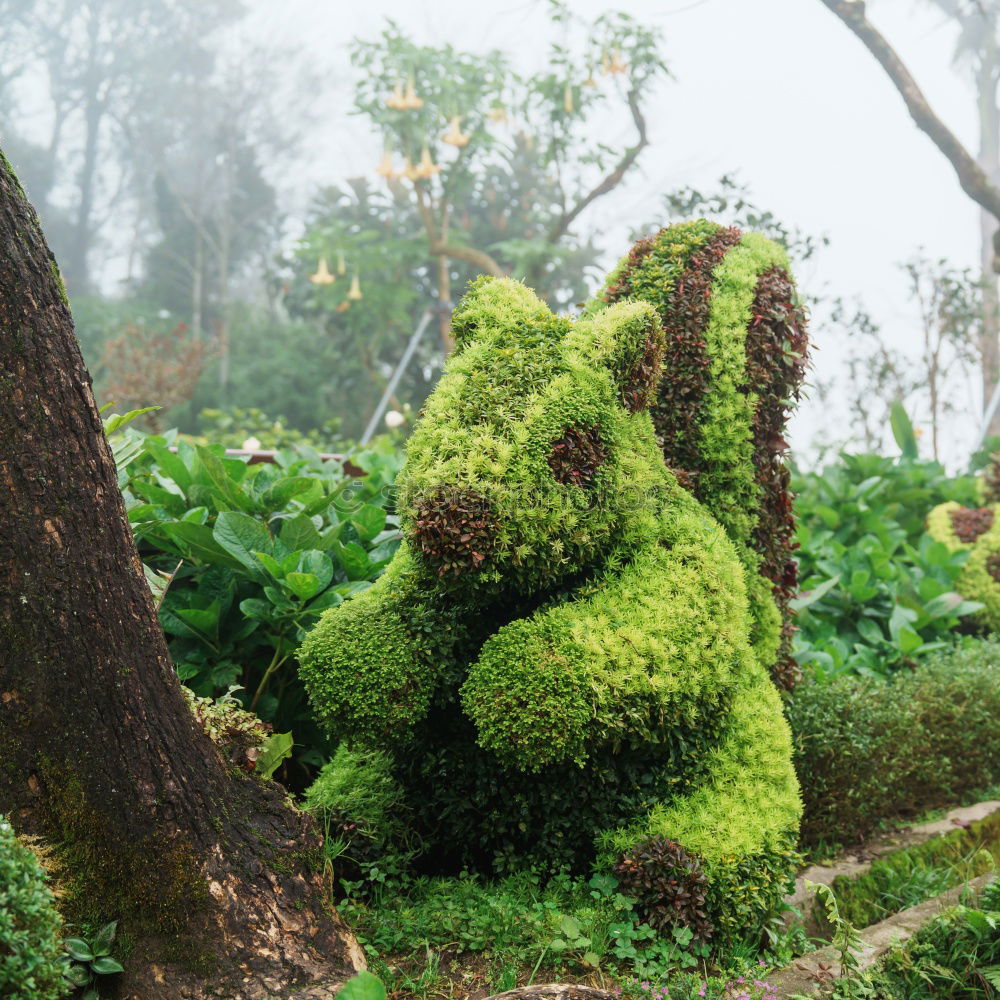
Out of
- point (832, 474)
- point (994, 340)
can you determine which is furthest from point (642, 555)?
point (994, 340)

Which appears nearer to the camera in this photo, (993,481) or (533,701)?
(533,701)

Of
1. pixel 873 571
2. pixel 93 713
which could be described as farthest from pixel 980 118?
pixel 93 713

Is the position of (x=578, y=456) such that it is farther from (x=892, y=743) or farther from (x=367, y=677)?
(x=892, y=743)

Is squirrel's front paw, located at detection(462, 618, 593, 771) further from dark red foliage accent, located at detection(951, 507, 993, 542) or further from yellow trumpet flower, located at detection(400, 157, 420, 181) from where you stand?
yellow trumpet flower, located at detection(400, 157, 420, 181)

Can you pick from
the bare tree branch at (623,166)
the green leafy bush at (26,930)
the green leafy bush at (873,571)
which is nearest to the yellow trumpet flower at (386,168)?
the bare tree branch at (623,166)

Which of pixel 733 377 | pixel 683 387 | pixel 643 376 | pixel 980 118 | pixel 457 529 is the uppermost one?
pixel 980 118

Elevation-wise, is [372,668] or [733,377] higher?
[733,377]

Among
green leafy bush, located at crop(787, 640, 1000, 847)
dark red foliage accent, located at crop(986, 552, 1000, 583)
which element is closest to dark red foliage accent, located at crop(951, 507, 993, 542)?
dark red foliage accent, located at crop(986, 552, 1000, 583)

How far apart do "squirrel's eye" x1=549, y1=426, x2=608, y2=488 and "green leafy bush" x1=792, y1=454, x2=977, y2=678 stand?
222 cm

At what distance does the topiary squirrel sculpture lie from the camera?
2.36m

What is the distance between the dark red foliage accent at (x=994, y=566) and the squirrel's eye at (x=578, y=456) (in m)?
4.73

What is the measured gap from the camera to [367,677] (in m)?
2.49

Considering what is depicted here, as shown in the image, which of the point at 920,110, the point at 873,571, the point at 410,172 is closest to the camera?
the point at 873,571

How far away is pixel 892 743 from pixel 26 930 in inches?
136
